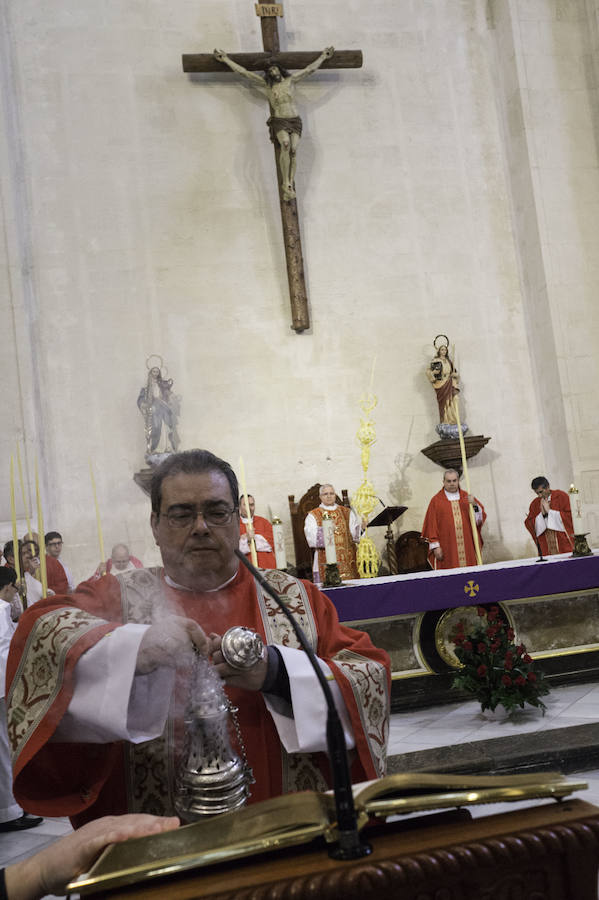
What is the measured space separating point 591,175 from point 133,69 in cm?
597

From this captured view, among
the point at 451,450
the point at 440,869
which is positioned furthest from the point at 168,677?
the point at 451,450

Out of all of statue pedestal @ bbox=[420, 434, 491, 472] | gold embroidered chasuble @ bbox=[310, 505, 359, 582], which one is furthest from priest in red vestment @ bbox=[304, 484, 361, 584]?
statue pedestal @ bbox=[420, 434, 491, 472]

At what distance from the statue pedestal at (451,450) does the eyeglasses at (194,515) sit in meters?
8.09

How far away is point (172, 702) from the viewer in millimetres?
1812

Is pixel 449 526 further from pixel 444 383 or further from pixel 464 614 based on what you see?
pixel 464 614

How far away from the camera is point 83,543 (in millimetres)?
9594

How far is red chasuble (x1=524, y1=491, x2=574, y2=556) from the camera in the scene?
352 inches

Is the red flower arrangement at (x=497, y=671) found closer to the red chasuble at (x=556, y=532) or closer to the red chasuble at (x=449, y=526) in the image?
the red chasuble at (x=556, y=532)

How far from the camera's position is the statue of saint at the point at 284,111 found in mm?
9896

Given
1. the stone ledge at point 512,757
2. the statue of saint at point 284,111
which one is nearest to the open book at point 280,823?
the stone ledge at point 512,757

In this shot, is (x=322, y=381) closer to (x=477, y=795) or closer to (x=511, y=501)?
(x=511, y=501)

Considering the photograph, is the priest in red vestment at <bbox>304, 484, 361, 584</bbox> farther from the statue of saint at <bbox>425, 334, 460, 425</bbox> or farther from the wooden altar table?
the wooden altar table

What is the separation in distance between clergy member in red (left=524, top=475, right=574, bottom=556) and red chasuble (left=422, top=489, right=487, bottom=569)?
2.11 ft

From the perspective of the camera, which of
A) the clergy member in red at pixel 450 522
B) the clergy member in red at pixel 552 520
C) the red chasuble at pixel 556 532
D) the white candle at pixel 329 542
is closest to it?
the white candle at pixel 329 542
